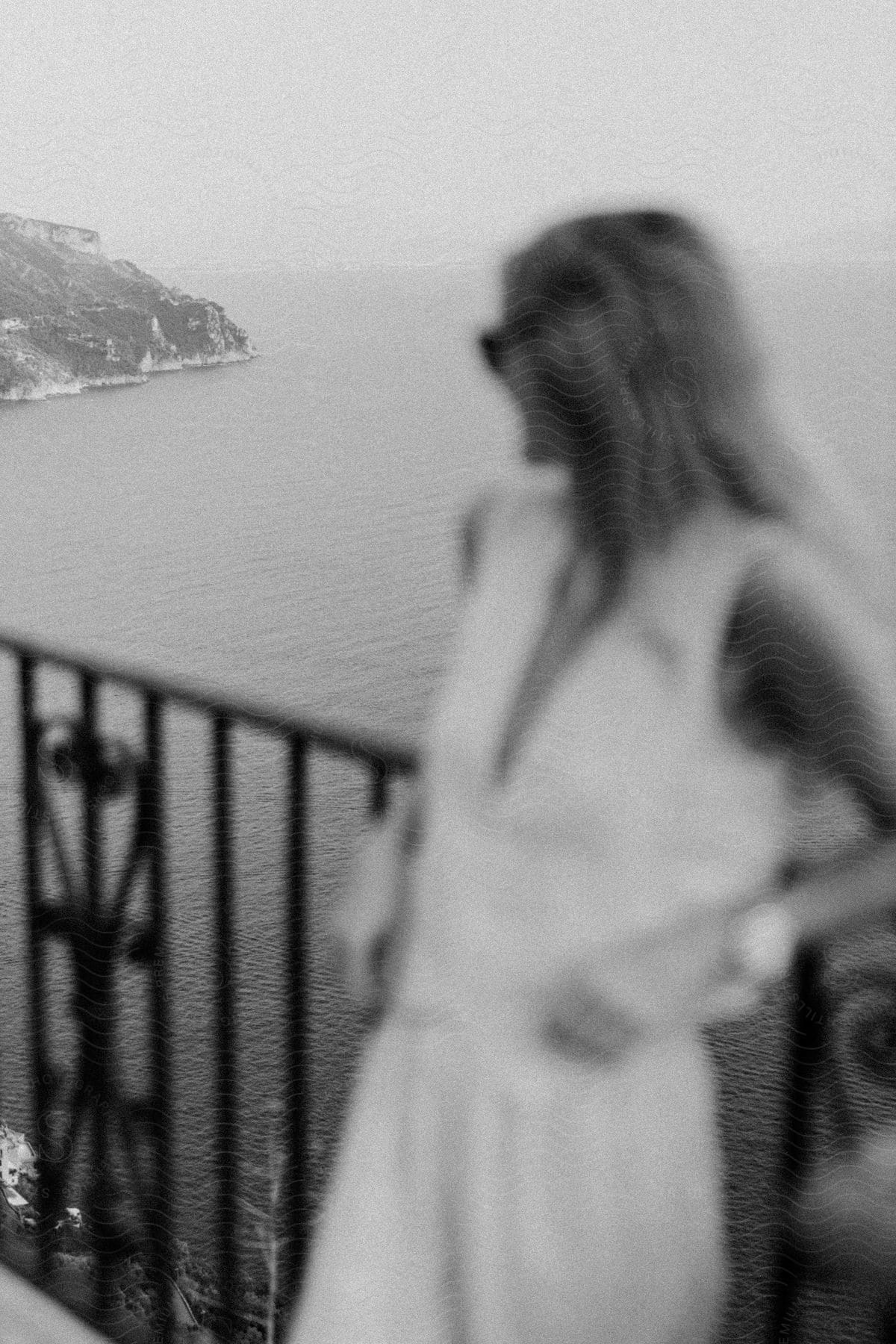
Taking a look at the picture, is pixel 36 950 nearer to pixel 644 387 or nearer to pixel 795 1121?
pixel 795 1121

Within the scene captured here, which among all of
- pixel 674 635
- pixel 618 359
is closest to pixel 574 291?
pixel 618 359

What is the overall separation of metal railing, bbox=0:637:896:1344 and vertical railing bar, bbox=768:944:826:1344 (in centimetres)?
40

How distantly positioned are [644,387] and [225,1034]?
1.07 m

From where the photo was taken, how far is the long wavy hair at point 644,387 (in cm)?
102

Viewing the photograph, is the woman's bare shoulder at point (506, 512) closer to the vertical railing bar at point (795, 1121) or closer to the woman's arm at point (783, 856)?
the woman's arm at point (783, 856)

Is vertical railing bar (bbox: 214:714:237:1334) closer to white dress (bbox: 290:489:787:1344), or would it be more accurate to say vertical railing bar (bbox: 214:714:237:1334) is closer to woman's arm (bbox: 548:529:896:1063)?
white dress (bbox: 290:489:787:1344)

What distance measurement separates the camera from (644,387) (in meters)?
1.05

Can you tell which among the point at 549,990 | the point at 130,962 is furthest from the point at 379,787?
the point at 130,962

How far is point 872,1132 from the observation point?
1145 mm

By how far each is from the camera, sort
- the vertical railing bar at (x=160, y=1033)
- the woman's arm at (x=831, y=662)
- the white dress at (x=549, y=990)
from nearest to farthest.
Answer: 1. the woman's arm at (x=831, y=662)
2. the white dress at (x=549, y=990)
3. the vertical railing bar at (x=160, y=1033)

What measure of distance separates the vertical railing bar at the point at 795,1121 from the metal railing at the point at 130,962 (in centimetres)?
52

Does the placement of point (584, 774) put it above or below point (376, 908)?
above

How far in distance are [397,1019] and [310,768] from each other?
30 centimetres

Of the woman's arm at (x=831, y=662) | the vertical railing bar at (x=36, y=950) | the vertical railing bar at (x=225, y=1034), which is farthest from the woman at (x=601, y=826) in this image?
the vertical railing bar at (x=36, y=950)
